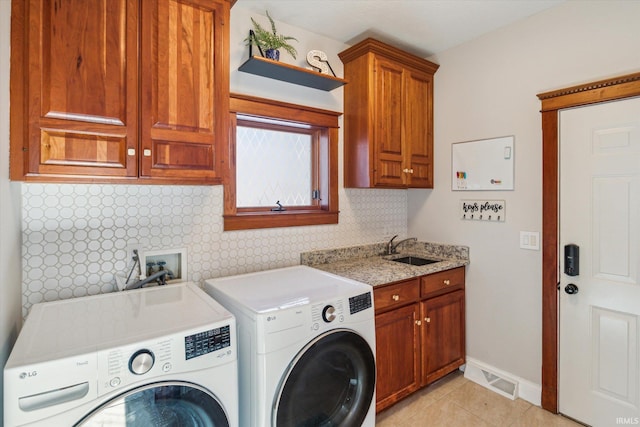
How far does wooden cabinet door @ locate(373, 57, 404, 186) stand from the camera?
98.7 inches

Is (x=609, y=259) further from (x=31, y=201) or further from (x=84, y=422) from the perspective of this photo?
(x=31, y=201)

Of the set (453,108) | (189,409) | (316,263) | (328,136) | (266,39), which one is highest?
(266,39)

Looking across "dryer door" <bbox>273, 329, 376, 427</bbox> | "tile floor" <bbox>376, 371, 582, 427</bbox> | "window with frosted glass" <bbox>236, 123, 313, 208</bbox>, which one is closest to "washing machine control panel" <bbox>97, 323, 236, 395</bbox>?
"dryer door" <bbox>273, 329, 376, 427</bbox>

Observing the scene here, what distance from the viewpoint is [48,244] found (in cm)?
162

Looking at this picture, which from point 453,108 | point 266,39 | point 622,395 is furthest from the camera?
point 453,108

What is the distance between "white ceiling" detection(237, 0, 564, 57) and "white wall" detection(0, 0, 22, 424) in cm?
134

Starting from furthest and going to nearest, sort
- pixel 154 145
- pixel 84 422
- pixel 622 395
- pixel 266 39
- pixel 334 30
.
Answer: pixel 334 30 < pixel 266 39 < pixel 622 395 < pixel 154 145 < pixel 84 422

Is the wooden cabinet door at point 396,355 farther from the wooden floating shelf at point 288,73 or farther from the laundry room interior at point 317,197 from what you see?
the wooden floating shelf at point 288,73

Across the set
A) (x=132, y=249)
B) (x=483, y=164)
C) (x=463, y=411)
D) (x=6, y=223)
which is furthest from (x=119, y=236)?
(x=483, y=164)

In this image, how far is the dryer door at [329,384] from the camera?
1431 millimetres

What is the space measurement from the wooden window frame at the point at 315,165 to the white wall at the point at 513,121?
1.01 metres

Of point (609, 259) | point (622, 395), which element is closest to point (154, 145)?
point (609, 259)

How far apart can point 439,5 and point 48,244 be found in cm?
267

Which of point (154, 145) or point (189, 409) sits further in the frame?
point (154, 145)
